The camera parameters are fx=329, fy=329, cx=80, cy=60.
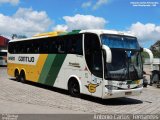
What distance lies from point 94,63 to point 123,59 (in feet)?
3.94

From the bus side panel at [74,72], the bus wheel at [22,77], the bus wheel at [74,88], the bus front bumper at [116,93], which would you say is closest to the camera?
the bus front bumper at [116,93]

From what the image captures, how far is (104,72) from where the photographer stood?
12750 millimetres

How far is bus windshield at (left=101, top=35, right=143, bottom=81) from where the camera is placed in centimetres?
1281

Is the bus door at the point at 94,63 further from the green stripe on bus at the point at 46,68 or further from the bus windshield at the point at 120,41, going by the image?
the green stripe on bus at the point at 46,68

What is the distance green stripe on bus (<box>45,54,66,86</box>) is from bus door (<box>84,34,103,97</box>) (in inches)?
93.7

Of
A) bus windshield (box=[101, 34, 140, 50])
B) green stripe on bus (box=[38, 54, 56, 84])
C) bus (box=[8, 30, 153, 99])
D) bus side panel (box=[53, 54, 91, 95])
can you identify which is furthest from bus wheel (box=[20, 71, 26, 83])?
bus windshield (box=[101, 34, 140, 50])

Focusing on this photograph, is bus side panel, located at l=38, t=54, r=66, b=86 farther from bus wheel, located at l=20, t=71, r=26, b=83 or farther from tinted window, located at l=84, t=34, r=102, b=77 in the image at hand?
bus wheel, located at l=20, t=71, r=26, b=83

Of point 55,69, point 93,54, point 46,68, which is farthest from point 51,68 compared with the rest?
point 93,54

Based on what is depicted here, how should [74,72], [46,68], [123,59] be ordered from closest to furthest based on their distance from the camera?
[123,59] < [74,72] < [46,68]

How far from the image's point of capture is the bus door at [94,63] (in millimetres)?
13062

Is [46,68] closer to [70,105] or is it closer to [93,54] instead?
[93,54]

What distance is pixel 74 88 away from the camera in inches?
598

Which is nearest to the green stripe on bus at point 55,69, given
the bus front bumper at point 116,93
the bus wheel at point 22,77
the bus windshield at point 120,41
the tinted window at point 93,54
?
the tinted window at point 93,54

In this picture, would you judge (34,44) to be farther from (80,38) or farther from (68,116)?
(68,116)
